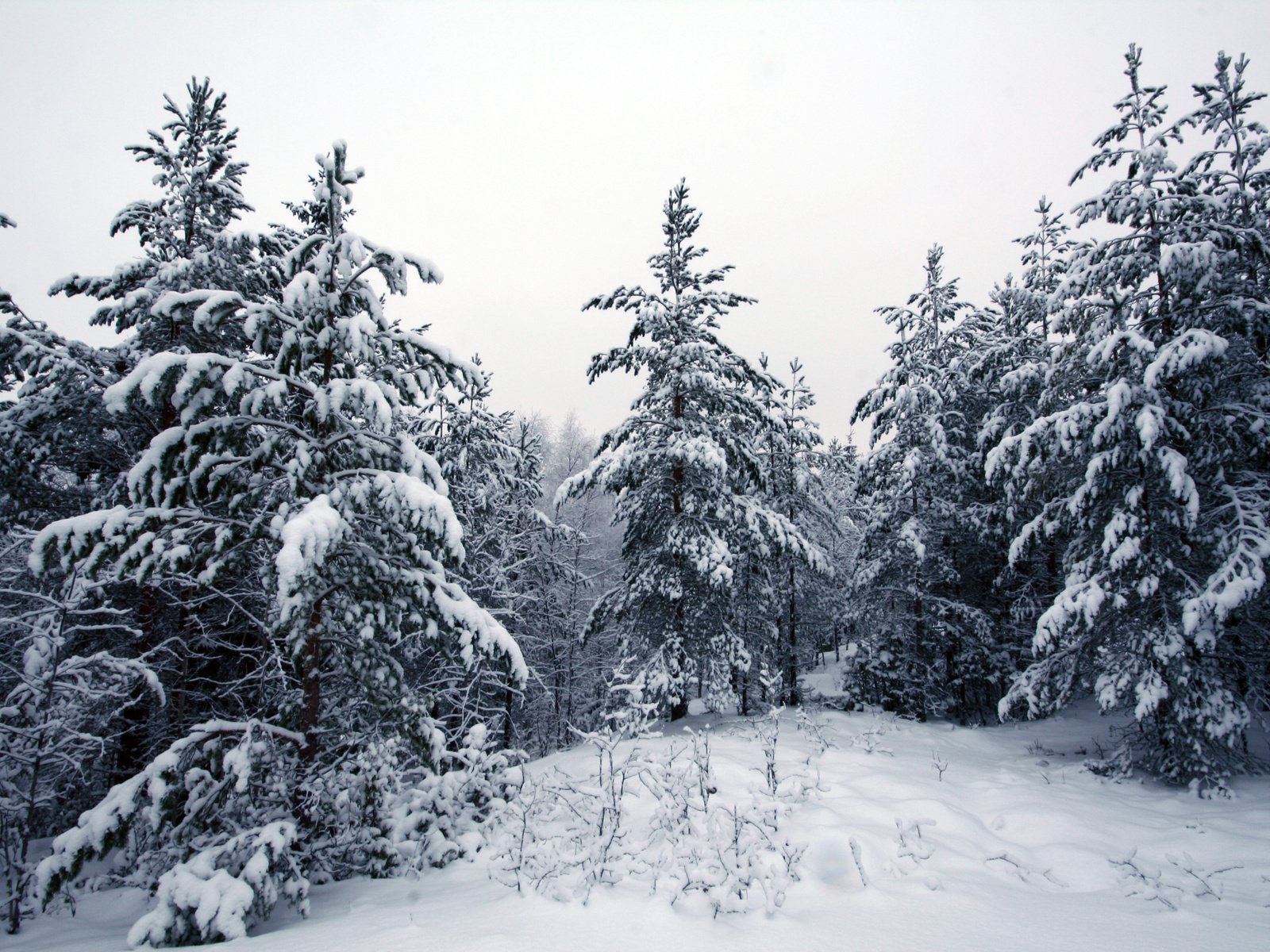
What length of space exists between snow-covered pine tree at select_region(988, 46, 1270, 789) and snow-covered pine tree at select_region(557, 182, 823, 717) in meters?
5.09

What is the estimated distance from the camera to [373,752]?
6.38 m

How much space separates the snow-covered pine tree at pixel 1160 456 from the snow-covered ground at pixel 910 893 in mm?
1476

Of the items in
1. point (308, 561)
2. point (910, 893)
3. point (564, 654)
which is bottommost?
point (564, 654)

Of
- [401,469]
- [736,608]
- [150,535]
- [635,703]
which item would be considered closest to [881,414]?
[736,608]

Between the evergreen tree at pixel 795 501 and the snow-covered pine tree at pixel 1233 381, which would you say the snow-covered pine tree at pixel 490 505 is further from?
the snow-covered pine tree at pixel 1233 381

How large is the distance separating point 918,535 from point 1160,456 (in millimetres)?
6698

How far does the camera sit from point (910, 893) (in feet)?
15.2

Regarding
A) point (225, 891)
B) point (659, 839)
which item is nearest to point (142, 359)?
point (225, 891)

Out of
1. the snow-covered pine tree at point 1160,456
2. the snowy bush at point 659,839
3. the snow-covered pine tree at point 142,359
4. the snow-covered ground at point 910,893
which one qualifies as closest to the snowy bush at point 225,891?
the snow-covered ground at point 910,893

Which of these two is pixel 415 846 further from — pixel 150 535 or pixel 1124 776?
pixel 1124 776

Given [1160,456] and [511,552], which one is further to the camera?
[511,552]

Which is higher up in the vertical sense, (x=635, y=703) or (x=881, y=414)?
(x=881, y=414)

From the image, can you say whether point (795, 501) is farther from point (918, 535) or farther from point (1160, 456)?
point (1160, 456)

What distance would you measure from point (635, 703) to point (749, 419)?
8363mm
